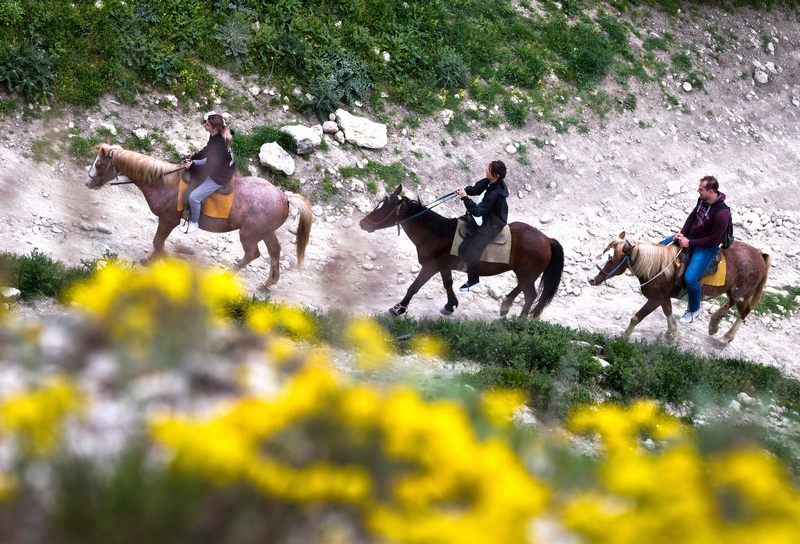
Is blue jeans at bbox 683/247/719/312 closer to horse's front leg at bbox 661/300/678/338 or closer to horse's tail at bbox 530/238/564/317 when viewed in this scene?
horse's front leg at bbox 661/300/678/338

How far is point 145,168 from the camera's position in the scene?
8695 millimetres

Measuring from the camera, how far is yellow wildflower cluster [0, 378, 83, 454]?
2127mm

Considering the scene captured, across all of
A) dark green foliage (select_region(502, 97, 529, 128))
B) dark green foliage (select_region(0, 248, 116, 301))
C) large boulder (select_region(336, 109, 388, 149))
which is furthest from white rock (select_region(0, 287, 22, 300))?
dark green foliage (select_region(502, 97, 529, 128))

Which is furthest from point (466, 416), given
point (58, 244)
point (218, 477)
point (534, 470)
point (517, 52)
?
point (517, 52)

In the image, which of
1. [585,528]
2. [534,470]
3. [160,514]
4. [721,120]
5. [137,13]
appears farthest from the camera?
[721,120]

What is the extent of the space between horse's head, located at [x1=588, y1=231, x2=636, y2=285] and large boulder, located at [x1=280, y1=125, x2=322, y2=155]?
5.61 meters

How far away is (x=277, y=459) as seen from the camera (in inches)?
89.1

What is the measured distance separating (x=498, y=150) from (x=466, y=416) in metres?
11.8

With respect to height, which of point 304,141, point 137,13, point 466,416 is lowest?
point 304,141

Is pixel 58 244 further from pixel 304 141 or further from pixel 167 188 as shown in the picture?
pixel 304 141

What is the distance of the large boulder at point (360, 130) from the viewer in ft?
41.7

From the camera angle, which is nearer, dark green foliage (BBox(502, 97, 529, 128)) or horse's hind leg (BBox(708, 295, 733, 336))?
horse's hind leg (BBox(708, 295, 733, 336))

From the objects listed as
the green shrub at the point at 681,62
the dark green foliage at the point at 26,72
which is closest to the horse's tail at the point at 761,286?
the green shrub at the point at 681,62

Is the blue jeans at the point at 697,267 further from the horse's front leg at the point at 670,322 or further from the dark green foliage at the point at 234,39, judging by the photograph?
the dark green foliage at the point at 234,39
